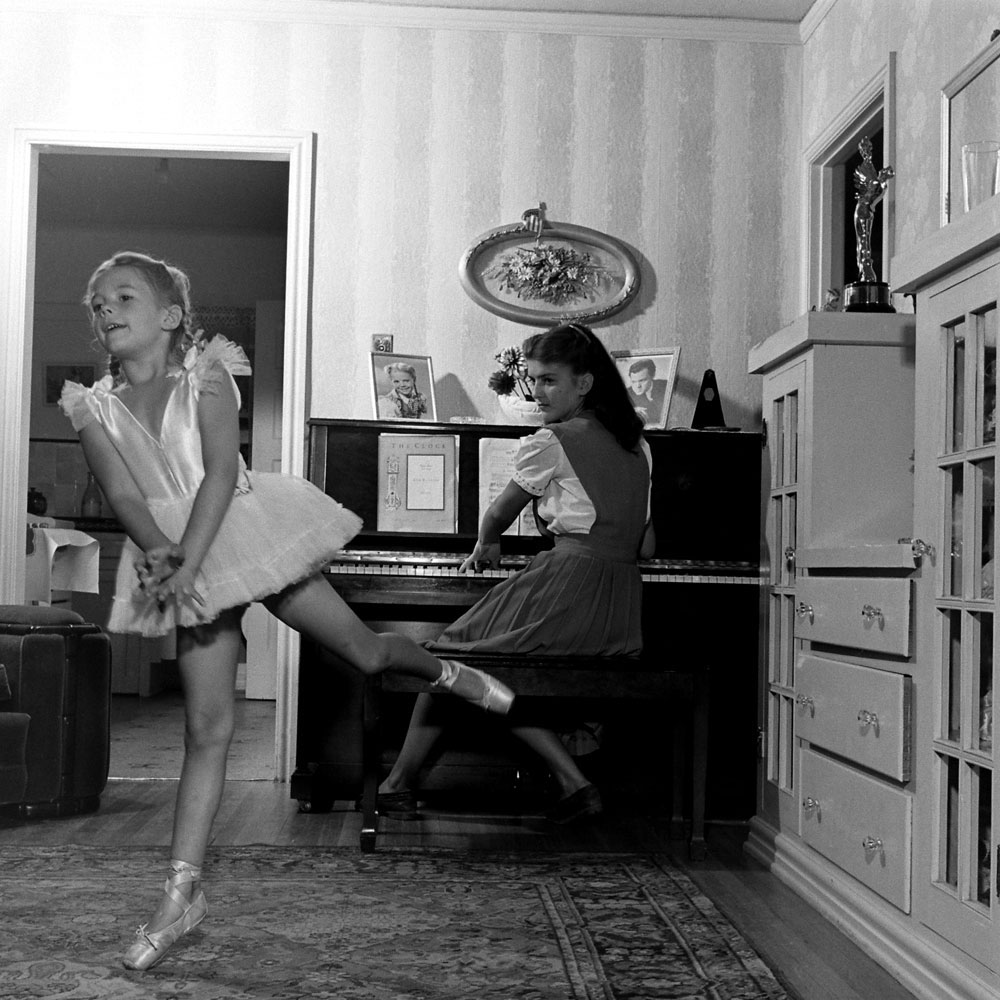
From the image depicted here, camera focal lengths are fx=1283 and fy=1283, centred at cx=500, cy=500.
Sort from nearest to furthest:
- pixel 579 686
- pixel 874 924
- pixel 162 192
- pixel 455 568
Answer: pixel 874 924 < pixel 579 686 < pixel 455 568 < pixel 162 192

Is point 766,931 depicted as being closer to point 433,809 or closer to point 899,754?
point 899,754

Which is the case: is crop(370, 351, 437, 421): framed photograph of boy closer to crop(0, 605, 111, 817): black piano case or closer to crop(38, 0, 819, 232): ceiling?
crop(0, 605, 111, 817): black piano case

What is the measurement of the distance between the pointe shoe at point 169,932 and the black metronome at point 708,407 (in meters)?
2.77

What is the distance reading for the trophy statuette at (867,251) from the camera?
3.39 metres

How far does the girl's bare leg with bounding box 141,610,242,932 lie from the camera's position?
2.35 metres

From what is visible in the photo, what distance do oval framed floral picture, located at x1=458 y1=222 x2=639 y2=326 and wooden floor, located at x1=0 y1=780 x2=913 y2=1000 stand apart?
74.8 inches

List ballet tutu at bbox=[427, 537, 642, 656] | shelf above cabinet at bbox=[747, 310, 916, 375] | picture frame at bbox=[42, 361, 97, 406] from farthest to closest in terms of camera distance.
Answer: picture frame at bbox=[42, 361, 97, 406] < ballet tutu at bbox=[427, 537, 642, 656] < shelf above cabinet at bbox=[747, 310, 916, 375]

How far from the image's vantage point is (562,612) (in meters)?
3.72

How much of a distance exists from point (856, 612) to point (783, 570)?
2.45 ft

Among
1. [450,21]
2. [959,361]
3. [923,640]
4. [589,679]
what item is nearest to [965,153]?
[959,361]

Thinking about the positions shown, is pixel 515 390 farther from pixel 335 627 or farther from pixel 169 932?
pixel 169 932

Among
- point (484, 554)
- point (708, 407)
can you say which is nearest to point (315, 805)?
point (484, 554)

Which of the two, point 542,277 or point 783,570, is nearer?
point 783,570

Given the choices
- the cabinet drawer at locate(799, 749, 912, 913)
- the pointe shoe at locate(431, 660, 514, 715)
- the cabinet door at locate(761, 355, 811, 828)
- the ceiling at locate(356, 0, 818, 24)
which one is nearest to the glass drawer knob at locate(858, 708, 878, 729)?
the cabinet drawer at locate(799, 749, 912, 913)
